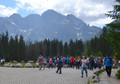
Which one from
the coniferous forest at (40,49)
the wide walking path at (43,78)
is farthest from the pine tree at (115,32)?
the coniferous forest at (40,49)

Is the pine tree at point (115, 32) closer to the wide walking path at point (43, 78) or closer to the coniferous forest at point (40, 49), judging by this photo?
the wide walking path at point (43, 78)

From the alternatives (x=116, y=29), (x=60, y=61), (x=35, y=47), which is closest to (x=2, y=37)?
(x=35, y=47)

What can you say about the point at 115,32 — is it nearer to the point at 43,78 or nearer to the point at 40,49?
the point at 43,78

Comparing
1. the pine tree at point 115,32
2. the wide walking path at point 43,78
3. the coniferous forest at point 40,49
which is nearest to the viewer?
the wide walking path at point 43,78

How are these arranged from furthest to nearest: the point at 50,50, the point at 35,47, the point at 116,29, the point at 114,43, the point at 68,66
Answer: the point at 50,50 → the point at 35,47 → the point at 68,66 → the point at 116,29 → the point at 114,43

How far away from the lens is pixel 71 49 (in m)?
132

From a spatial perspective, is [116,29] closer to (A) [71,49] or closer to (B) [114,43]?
(B) [114,43]

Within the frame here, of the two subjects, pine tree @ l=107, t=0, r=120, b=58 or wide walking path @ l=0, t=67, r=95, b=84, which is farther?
pine tree @ l=107, t=0, r=120, b=58

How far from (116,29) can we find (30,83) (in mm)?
7426

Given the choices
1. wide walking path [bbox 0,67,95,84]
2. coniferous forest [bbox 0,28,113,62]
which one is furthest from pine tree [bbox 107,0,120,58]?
coniferous forest [bbox 0,28,113,62]

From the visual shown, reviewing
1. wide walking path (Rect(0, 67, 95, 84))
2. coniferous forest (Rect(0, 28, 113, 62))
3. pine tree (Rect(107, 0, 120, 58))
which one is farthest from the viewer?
coniferous forest (Rect(0, 28, 113, 62))

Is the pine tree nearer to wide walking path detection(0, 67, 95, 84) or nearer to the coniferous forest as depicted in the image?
wide walking path detection(0, 67, 95, 84)

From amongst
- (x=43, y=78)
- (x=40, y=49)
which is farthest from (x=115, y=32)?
(x=40, y=49)

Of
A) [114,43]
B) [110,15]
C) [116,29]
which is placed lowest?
[114,43]
